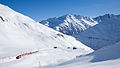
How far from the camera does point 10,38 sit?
73.4 metres

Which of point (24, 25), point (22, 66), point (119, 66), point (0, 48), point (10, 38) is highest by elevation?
point (24, 25)

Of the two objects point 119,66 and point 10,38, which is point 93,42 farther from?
point 119,66

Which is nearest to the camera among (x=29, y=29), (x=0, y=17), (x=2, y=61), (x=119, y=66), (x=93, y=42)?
(x=119, y=66)

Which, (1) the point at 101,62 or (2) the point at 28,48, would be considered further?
(2) the point at 28,48

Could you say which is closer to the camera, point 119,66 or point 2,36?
point 119,66

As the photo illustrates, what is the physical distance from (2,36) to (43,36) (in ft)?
110

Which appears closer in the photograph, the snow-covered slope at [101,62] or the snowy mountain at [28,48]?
the snow-covered slope at [101,62]

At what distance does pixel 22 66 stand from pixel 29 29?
7486 centimetres

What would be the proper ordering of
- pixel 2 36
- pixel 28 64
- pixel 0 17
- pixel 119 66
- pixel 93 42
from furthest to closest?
pixel 93 42, pixel 0 17, pixel 2 36, pixel 28 64, pixel 119 66

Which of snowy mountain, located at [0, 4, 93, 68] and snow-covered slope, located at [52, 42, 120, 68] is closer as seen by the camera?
snow-covered slope, located at [52, 42, 120, 68]

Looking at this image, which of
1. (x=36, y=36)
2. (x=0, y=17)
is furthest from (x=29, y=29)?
(x=0, y=17)

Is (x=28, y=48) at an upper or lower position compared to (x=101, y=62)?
upper

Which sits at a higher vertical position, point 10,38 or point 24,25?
point 24,25

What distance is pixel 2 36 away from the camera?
7131cm
